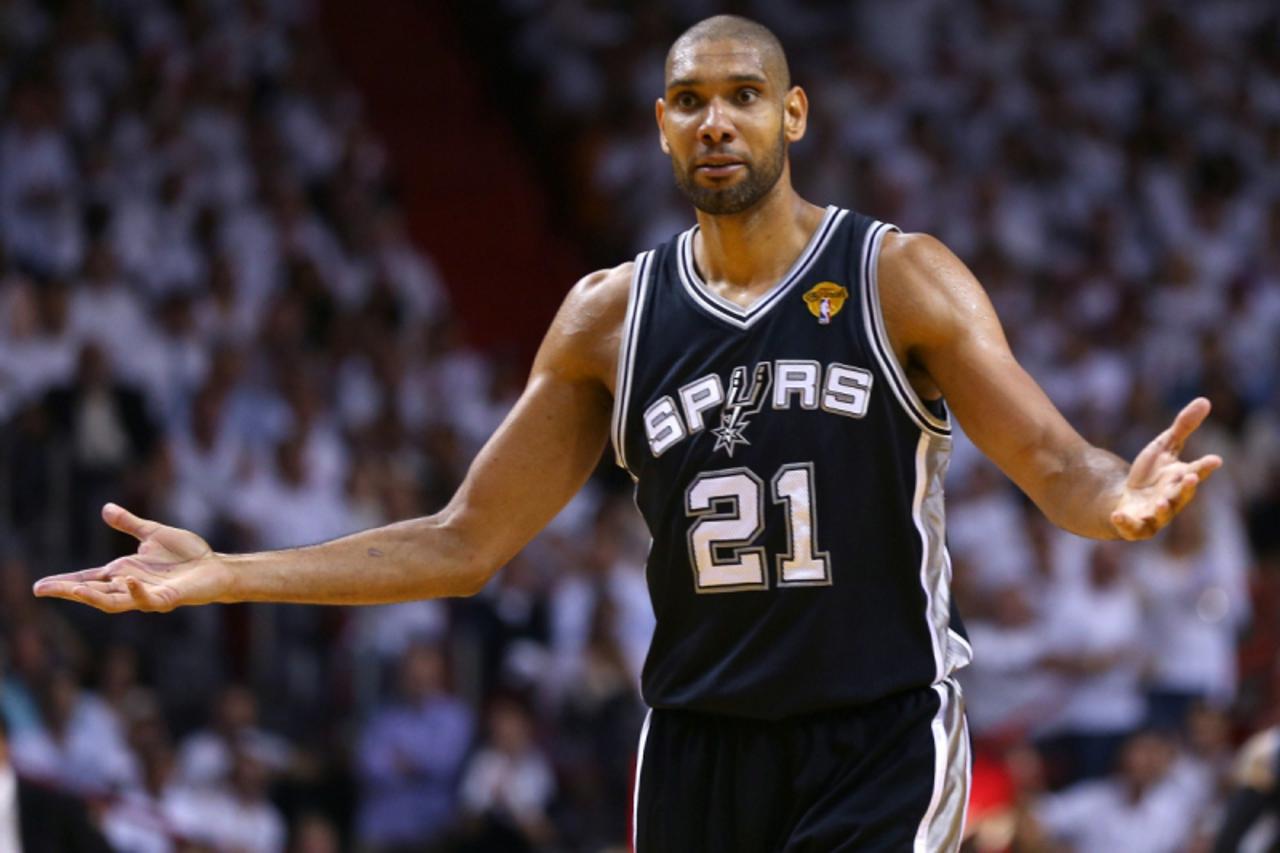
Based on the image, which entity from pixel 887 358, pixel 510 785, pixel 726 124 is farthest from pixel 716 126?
pixel 510 785

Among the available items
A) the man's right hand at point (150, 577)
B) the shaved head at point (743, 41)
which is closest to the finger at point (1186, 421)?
the shaved head at point (743, 41)

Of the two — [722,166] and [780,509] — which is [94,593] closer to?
[780,509]

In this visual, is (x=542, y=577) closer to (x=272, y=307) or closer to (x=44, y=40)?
(x=272, y=307)

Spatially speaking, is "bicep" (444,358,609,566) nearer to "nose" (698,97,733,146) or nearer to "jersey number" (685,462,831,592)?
"jersey number" (685,462,831,592)

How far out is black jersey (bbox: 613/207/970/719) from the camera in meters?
4.82

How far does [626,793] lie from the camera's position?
11.6 meters

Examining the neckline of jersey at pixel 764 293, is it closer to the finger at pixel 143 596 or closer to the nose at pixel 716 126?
the nose at pixel 716 126

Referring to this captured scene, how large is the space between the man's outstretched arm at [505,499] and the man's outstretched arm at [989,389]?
0.76m

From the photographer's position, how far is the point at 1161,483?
13.9 feet

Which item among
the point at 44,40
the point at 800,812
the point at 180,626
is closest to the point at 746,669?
the point at 800,812

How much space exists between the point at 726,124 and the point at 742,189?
0.53ft

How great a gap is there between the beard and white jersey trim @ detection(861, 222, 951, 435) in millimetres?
308

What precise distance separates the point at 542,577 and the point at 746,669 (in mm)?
8255

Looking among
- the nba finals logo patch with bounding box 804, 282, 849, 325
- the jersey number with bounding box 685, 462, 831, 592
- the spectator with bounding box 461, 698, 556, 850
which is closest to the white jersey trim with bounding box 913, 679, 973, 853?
the jersey number with bounding box 685, 462, 831, 592
